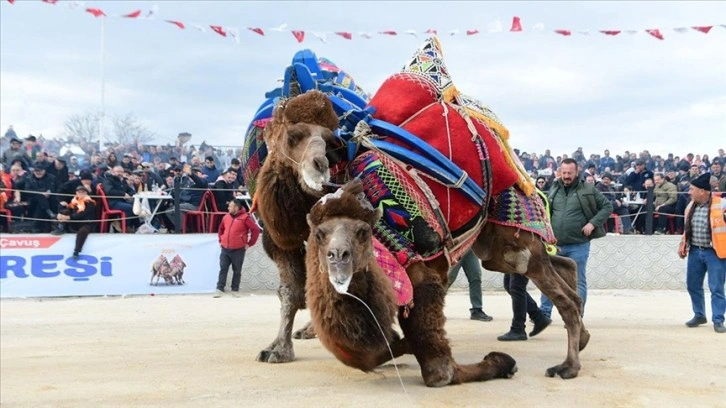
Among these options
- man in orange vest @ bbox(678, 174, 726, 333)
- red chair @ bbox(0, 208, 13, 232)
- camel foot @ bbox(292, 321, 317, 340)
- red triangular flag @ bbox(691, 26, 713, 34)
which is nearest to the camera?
camel foot @ bbox(292, 321, 317, 340)

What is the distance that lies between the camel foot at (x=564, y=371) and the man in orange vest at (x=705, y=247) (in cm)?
417

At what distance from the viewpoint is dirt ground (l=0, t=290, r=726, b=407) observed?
205 inches

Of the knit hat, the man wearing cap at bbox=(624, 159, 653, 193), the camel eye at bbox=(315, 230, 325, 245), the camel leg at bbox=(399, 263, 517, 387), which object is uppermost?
the man wearing cap at bbox=(624, 159, 653, 193)

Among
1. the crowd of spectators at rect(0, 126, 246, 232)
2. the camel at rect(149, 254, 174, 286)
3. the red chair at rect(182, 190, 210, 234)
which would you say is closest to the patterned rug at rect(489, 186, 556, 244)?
the camel at rect(149, 254, 174, 286)

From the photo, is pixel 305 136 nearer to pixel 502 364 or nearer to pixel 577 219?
pixel 502 364

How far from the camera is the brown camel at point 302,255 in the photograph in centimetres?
538

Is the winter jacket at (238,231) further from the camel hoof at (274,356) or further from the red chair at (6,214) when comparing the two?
the camel hoof at (274,356)

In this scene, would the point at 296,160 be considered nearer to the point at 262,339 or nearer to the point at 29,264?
the point at 262,339

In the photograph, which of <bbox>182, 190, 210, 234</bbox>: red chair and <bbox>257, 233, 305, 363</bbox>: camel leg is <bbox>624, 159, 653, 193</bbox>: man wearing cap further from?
<bbox>257, 233, 305, 363</bbox>: camel leg

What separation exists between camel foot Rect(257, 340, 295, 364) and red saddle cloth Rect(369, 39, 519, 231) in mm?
1912

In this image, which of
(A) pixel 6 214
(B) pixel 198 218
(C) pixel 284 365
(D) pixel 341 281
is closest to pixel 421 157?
(D) pixel 341 281

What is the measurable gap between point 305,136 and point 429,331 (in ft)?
5.58

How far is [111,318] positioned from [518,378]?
254 inches

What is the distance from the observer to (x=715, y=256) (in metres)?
9.73
